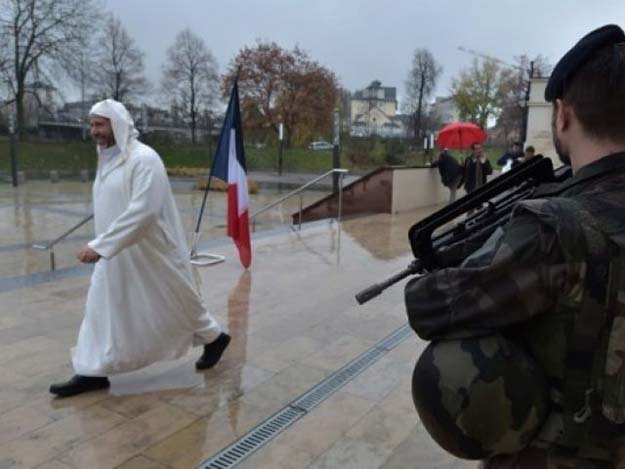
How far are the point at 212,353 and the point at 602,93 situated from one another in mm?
3176

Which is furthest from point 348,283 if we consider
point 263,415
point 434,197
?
point 434,197

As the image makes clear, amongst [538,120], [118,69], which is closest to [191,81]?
[118,69]

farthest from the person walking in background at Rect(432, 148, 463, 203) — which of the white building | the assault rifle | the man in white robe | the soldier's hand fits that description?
the white building

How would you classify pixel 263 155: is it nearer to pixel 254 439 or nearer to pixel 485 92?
pixel 485 92

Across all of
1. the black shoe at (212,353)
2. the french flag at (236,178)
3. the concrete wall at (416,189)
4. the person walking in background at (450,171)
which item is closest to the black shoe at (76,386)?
the black shoe at (212,353)

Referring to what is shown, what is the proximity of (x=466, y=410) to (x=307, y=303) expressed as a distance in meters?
4.40

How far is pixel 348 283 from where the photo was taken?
6.34m

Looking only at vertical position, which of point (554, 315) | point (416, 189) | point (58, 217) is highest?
point (554, 315)

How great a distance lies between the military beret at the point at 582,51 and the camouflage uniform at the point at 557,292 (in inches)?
7.2

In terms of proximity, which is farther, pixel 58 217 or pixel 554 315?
pixel 58 217

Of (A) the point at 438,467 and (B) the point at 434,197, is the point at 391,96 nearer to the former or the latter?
(B) the point at 434,197

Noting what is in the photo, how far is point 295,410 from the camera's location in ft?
10.8

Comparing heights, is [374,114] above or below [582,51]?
above

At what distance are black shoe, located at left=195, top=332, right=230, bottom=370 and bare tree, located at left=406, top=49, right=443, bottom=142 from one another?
43.6 meters
